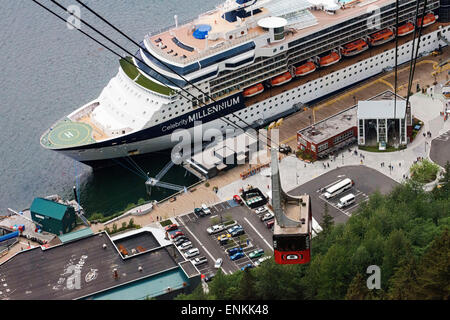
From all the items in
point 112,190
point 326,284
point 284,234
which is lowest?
point 112,190

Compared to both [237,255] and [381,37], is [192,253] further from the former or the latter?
[381,37]

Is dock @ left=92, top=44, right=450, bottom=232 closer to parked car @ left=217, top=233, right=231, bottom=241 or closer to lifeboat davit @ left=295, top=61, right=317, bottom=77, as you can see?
lifeboat davit @ left=295, top=61, right=317, bottom=77

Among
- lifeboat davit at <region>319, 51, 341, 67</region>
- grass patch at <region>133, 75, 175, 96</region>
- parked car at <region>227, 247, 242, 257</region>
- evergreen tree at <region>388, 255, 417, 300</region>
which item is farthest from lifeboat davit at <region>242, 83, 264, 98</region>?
evergreen tree at <region>388, 255, 417, 300</region>

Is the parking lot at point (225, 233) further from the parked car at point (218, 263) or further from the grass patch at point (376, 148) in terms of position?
the grass patch at point (376, 148)

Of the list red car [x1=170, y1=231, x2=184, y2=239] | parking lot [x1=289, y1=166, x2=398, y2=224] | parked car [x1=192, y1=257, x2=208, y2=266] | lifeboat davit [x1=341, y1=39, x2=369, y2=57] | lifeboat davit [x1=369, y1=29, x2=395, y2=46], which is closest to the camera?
parked car [x1=192, y1=257, x2=208, y2=266]

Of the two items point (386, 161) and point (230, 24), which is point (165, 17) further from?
point (386, 161)

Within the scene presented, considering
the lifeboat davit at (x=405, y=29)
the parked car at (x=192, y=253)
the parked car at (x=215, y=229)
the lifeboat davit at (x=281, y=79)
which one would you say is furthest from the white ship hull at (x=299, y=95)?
the parked car at (x=192, y=253)
